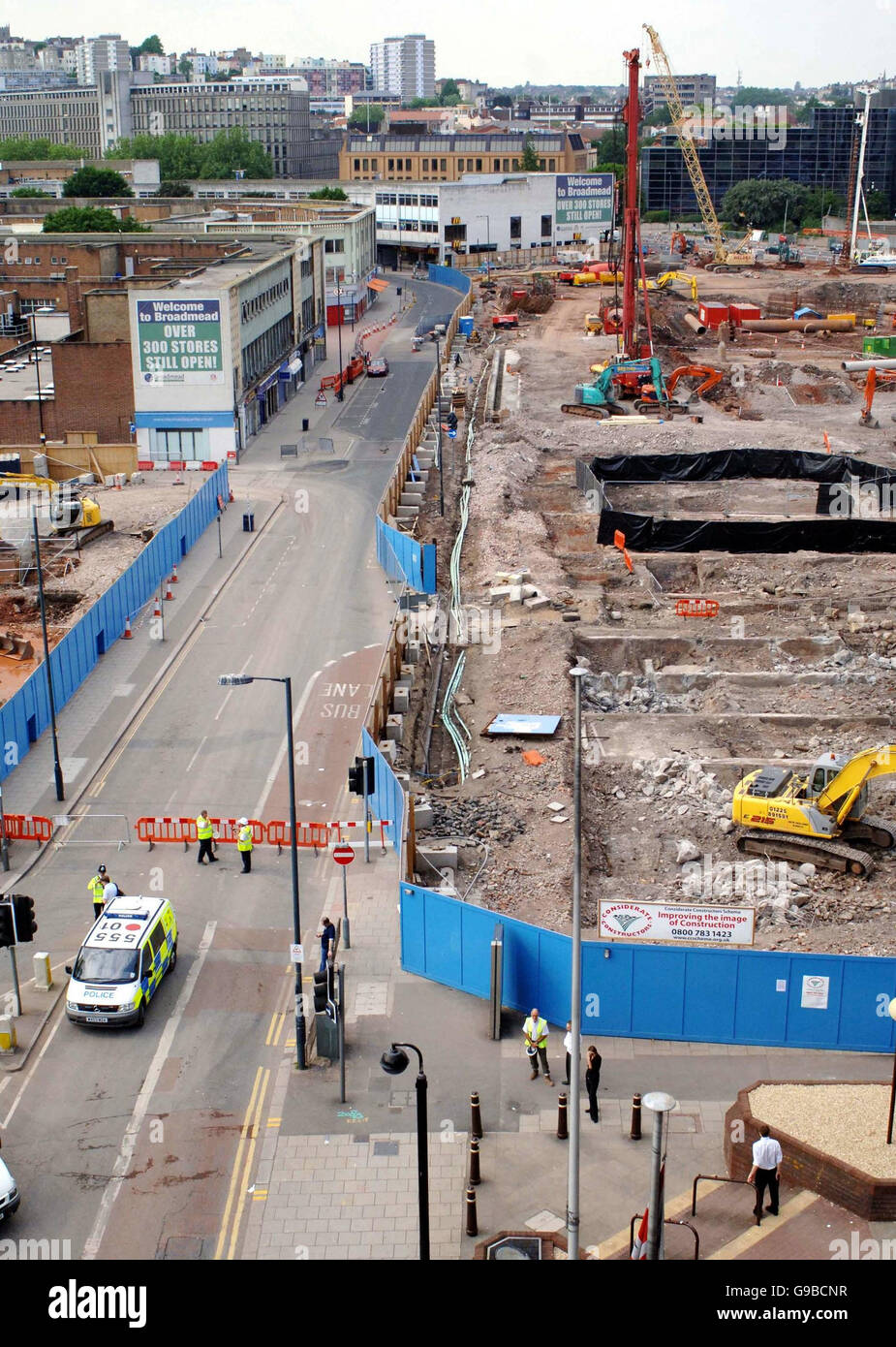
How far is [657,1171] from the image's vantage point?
15820mm

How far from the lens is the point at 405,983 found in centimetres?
2500

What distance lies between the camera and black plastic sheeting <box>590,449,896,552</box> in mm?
48438

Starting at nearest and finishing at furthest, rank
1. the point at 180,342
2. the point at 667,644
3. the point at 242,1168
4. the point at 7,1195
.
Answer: the point at 7,1195
the point at 242,1168
the point at 667,644
the point at 180,342

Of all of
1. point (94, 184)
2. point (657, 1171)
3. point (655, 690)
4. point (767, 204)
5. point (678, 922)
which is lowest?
point (655, 690)

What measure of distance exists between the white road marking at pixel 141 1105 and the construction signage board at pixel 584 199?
424ft

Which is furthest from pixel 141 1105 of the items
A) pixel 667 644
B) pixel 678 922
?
pixel 667 644

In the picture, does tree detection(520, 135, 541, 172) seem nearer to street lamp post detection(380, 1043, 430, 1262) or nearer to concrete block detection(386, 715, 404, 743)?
concrete block detection(386, 715, 404, 743)

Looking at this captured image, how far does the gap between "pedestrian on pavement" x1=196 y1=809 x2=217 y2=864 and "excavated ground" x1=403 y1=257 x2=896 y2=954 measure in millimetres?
4537

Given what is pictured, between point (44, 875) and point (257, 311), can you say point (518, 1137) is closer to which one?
point (44, 875)

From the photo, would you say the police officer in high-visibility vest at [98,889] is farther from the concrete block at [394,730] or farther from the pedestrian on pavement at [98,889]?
the concrete block at [394,730]

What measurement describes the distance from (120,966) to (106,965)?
259 mm

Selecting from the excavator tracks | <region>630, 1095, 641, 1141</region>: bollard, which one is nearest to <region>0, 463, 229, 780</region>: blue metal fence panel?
the excavator tracks

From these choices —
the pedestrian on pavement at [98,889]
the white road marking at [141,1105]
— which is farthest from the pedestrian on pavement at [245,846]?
the pedestrian on pavement at [98,889]

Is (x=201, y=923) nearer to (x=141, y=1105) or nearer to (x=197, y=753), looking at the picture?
(x=141, y=1105)
